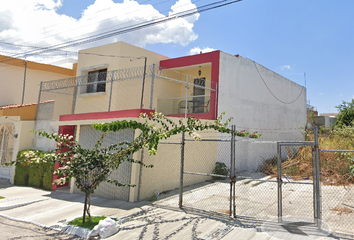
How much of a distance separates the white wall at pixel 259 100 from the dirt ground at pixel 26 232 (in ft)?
25.4

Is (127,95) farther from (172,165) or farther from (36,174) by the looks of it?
(172,165)

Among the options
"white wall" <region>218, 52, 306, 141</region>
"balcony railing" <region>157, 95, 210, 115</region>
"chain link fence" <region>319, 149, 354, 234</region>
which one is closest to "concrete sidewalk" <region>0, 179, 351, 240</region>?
"chain link fence" <region>319, 149, 354, 234</region>

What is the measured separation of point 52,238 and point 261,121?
1125 centimetres

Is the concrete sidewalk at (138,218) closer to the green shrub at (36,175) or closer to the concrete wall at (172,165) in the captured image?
the concrete wall at (172,165)

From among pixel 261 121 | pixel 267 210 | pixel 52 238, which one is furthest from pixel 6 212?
pixel 261 121

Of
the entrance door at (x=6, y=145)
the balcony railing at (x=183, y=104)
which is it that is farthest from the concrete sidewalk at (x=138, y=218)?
the balcony railing at (x=183, y=104)

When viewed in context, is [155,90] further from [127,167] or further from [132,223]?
[132,223]

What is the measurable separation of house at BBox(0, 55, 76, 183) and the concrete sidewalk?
389cm

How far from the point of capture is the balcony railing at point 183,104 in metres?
12.6

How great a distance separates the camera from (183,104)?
45.0 feet

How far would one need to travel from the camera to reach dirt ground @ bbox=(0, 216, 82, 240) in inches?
201

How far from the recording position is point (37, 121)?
12.4 meters

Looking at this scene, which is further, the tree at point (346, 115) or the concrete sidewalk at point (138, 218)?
the tree at point (346, 115)

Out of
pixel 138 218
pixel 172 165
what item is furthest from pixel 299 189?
pixel 138 218
